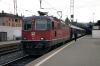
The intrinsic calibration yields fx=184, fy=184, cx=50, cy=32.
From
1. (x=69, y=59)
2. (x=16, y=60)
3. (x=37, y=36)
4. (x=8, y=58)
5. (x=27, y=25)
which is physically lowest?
(x=8, y=58)

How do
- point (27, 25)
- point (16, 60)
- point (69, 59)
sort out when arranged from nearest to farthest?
point (69, 59)
point (16, 60)
point (27, 25)

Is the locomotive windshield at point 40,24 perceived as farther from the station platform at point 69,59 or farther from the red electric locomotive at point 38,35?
the station platform at point 69,59

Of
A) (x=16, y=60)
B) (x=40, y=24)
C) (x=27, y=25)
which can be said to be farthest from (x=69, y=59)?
(x=27, y=25)

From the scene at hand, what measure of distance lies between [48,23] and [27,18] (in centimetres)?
192

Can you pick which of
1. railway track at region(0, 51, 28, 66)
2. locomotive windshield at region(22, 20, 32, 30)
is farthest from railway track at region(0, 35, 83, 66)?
locomotive windshield at region(22, 20, 32, 30)

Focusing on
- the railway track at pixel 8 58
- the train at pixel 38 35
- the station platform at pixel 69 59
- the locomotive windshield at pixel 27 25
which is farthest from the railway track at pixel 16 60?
the locomotive windshield at pixel 27 25

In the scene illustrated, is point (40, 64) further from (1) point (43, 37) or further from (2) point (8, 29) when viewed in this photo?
(2) point (8, 29)

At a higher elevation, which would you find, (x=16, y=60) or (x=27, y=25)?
(x=27, y=25)

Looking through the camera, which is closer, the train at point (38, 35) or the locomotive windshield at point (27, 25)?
the train at point (38, 35)

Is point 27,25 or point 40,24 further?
point 27,25

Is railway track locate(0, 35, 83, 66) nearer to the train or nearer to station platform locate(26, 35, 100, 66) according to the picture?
the train

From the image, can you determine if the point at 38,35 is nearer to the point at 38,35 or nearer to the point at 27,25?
the point at 38,35

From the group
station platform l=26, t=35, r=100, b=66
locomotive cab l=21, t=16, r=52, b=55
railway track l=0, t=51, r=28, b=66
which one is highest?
locomotive cab l=21, t=16, r=52, b=55

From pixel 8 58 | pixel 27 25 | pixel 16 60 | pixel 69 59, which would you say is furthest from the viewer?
pixel 27 25
